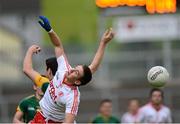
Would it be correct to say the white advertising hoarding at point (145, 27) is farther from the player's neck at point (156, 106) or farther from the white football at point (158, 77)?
the white football at point (158, 77)

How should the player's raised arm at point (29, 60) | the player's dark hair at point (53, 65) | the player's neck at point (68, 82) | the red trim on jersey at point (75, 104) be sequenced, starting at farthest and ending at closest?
the player's raised arm at point (29, 60) < the player's dark hair at point (53, 65) < the player's neck at point (68, 82) < the red trim on jersey at point (75, 104)

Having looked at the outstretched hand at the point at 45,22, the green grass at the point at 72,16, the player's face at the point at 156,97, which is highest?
the green grass at the point at 72,16

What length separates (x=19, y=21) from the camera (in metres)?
34.2

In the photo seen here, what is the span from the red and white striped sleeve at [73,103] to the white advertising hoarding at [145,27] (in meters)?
12.5

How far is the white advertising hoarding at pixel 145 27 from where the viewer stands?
22375 mm

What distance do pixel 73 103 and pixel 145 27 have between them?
1310 centimetres

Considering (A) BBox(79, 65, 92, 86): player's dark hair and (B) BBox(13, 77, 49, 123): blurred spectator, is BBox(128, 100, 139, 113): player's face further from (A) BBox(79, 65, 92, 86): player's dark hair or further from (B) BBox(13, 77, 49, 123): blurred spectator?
(A) BBox(79, 65, 92, 86): player's dark hair

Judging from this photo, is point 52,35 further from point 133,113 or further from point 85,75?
point 133,113

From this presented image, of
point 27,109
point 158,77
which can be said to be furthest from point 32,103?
point 158,77

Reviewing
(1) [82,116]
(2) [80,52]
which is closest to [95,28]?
(2) [80,52]

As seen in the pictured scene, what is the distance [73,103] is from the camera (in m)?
9.77

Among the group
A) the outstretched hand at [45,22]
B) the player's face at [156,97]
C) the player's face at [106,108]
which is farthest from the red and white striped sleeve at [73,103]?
the player's face at [106,108]

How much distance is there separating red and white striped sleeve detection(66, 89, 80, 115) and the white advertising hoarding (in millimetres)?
12539

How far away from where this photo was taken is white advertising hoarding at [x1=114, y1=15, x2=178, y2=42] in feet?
73.4
